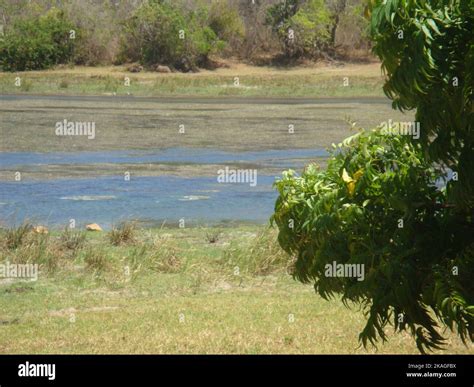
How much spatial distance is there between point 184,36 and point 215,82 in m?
3.34

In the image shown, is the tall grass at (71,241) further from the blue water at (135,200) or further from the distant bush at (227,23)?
the distant bush at (227,23)

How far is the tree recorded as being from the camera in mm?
5113

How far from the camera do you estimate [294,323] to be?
31.1 feet

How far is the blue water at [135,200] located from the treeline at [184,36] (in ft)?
101

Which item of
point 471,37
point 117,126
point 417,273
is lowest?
point 117,126

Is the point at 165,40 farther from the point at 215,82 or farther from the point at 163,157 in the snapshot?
the point at 163,157

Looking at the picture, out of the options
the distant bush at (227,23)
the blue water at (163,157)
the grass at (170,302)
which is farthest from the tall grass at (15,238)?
the distant bush at (227,23)

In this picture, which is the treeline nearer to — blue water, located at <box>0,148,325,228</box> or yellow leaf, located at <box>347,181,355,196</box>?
blue water, located at <box>0,148,325,228</box>

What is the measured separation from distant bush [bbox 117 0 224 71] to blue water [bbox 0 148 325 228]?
3101cm

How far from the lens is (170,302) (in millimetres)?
10492

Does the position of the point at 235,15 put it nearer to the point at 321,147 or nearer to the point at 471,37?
the point at 321,147

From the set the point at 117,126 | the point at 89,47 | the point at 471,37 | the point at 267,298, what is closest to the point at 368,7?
the point at 471,37

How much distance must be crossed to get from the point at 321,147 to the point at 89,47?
32.7 metres

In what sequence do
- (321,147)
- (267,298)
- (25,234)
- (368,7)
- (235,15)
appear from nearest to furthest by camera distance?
1. (368,7)
2. (267,298)
3. (25,234)
4. (321,147)
5. (235,15)
